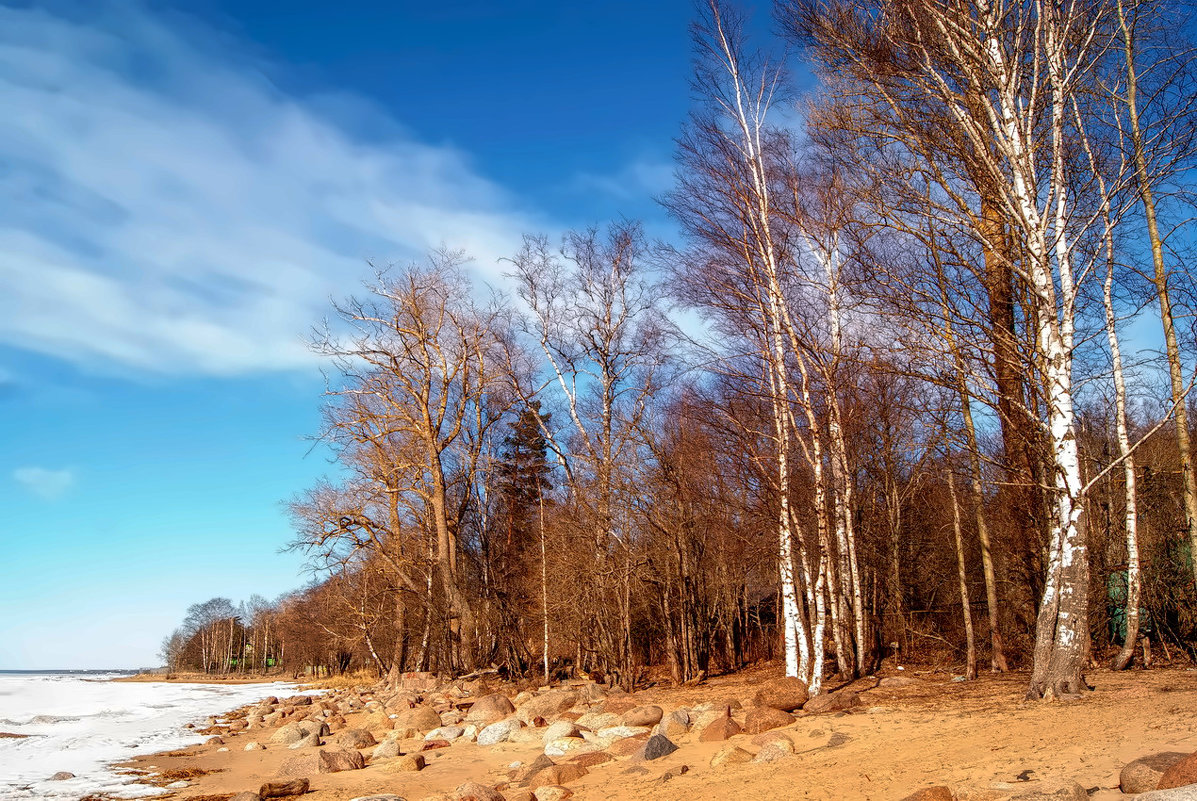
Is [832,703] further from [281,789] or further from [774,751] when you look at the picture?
[281,789]

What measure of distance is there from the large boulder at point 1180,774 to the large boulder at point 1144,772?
2.7 inches

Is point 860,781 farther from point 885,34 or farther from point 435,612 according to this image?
point 435,612

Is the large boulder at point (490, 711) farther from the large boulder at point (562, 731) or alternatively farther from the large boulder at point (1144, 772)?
the large boulder at point (1144, 772)

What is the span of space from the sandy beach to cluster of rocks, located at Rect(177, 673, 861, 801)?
2.1 inches

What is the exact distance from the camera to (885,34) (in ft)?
35.6

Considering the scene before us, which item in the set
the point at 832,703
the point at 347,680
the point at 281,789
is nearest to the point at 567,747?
the point at 832,703

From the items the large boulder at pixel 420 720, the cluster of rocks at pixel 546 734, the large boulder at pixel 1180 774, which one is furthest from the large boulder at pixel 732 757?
the large boulder at pixel 420 720

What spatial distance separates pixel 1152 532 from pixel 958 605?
4544 millimetres

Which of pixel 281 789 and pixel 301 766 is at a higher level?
pixel 281 789

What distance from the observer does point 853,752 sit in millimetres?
7480

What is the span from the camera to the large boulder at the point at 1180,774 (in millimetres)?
4633

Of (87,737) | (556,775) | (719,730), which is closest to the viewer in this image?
(556,775)

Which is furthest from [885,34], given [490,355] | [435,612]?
[435,612]

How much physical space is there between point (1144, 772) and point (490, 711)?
1069 cm
